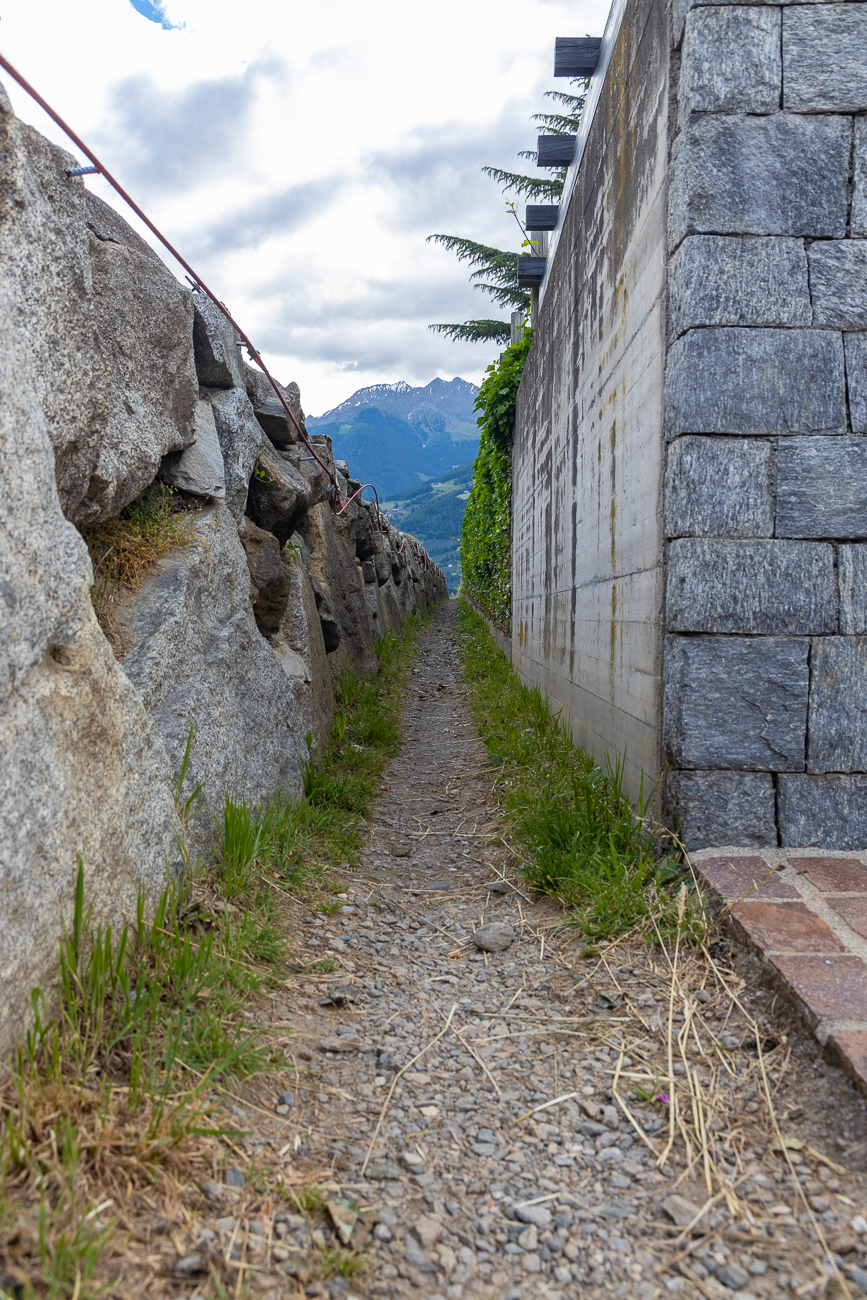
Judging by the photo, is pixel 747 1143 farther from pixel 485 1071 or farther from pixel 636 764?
pixel 636 764

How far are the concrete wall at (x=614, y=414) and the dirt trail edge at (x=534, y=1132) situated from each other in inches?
39.6

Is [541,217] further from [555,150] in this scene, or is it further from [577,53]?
[577,53]

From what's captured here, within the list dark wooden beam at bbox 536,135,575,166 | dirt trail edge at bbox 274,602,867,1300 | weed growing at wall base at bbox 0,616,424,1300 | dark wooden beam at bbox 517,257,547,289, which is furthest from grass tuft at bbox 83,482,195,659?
dark wooden beam at bbox 517,257,547,289

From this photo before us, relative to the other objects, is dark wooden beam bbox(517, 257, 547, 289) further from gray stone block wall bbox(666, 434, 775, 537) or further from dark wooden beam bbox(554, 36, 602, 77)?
gray stone block wall bbox(666, 434, 775, 537)

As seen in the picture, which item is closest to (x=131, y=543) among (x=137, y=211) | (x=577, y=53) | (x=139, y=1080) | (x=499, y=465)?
(x=137, y=211)

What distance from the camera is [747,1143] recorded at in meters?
1.60

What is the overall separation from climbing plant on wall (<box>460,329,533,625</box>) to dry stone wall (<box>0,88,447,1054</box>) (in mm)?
5163

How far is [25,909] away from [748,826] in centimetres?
212

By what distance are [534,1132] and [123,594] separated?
6.89ft

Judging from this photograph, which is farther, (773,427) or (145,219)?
(145,219)

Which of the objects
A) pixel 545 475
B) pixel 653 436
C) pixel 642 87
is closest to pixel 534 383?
pixel 545 475

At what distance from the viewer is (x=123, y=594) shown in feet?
9.06

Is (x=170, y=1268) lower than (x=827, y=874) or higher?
lower

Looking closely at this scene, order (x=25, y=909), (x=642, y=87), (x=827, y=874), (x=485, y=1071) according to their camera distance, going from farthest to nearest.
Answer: (x=642, y=87), (x=827, y=874), (x=485, y=1071), (x=25, y=909)
